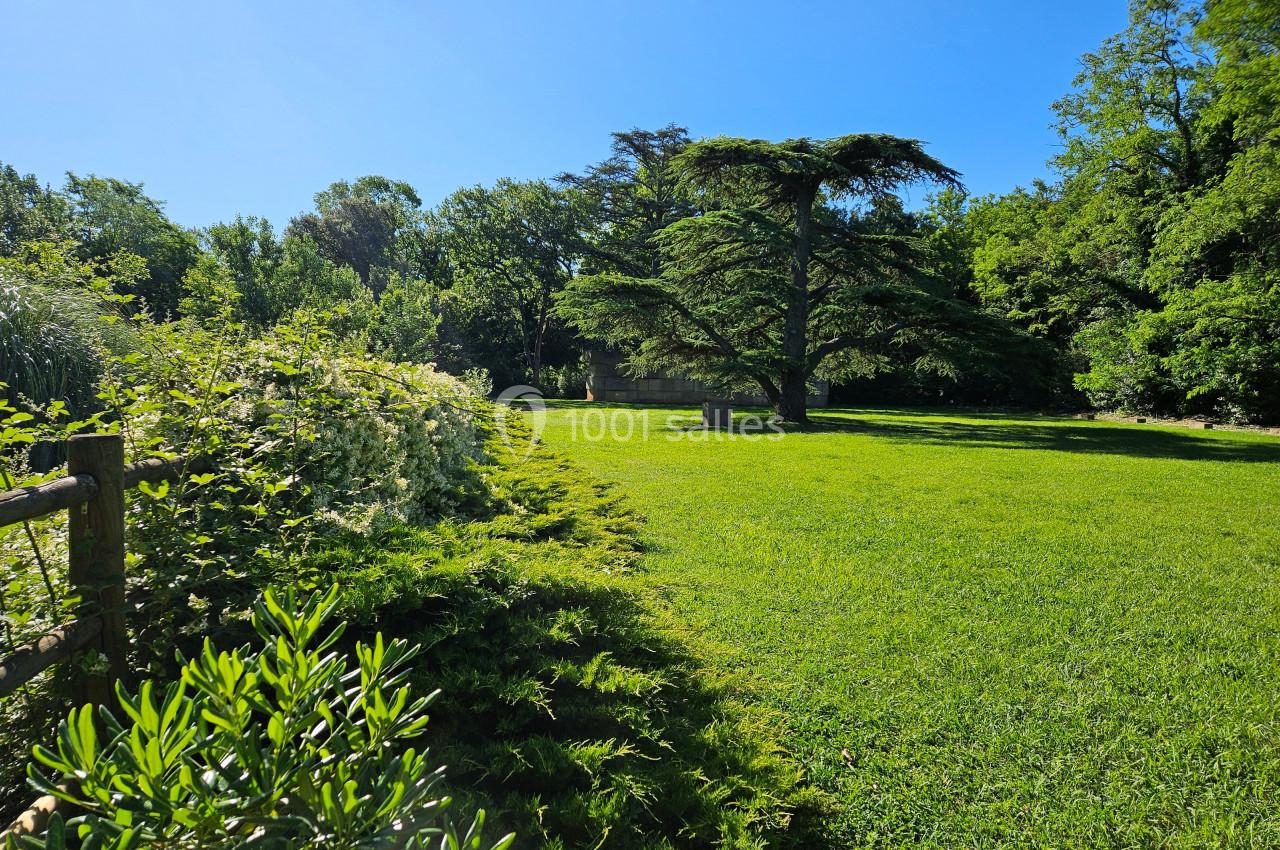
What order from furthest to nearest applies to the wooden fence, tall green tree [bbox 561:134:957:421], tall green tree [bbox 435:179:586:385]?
tall green tree [bbox 435:179:586:385]
tall green tree [bbox 561:134:957:421]
the wooden fence

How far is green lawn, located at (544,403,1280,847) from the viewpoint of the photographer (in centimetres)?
204

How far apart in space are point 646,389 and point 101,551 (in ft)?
85.8

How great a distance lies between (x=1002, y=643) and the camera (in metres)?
3.12

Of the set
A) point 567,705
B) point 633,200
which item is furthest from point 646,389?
point 567,705

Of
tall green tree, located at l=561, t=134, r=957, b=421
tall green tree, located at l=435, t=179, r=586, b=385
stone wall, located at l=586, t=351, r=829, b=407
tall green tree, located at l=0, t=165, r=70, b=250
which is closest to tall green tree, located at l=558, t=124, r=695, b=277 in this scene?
tall green tree, located at l=435, t=179, r=586, b=385

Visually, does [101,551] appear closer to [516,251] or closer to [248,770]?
[248,770]

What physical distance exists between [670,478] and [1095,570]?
4396 millimetres

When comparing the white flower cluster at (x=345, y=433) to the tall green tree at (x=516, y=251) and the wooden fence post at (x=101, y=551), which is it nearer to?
the wooden fence post at (x=101, y=551)

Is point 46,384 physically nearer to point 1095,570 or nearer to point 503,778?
point 503,778

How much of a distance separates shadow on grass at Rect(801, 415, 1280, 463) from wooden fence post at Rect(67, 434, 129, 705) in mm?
12333

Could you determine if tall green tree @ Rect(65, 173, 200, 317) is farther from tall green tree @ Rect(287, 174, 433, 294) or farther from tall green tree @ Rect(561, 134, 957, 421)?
tall green tree @ Rect(561, 134, 957, 421)

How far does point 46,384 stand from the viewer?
156 inches

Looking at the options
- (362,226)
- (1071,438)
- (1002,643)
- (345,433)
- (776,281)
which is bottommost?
(1002,643)

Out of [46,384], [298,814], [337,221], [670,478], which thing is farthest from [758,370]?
[337,221]
